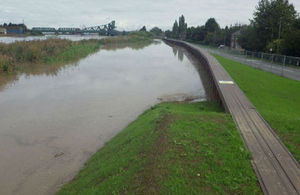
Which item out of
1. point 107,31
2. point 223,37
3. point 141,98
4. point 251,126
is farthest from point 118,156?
point 107,31

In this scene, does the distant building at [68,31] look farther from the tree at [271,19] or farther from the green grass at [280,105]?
the green grass at [280,105]

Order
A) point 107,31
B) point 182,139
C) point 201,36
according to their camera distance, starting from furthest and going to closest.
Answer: point 107,31, point 201,36, point 182,139

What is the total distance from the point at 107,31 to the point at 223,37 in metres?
98.7

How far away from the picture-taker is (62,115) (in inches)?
470

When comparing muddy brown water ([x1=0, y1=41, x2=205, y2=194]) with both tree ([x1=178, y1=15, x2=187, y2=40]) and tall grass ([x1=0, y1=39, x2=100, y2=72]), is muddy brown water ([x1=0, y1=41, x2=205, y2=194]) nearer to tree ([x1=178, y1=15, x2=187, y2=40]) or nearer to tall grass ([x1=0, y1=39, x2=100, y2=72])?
tall grass ([x1=0, y1=39, x2=100, y2=72])

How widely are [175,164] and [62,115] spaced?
8347 millimetres

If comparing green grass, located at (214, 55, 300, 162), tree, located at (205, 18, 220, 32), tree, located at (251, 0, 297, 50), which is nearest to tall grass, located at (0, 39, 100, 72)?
green grass, located at (214, 55, 300, 162)

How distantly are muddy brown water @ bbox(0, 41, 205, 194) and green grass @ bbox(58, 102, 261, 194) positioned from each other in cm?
116

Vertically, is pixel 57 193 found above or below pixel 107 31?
below

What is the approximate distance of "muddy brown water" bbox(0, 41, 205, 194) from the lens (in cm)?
723

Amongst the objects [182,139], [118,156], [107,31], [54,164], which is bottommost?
[54,164]

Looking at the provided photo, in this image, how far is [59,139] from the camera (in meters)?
9.32

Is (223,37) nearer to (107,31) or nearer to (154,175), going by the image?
(154,175)

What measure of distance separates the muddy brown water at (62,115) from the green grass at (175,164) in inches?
45.7
